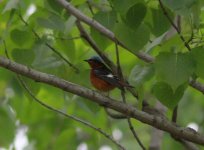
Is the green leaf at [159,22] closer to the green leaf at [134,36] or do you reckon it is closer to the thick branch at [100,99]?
the green leaf at [134,36]

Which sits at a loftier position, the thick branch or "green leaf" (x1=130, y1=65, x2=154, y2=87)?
"green leaf" (x1=130, y1=65, x2=154, y2=87)

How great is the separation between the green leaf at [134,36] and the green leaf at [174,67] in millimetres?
231

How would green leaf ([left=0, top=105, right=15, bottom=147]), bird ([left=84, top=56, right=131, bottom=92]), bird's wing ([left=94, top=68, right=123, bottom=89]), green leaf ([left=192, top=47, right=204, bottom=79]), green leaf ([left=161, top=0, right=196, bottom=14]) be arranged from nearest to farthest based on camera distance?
1. green leaf ([left=161, top=0, right=196, bottom=14])
2. green leaf ([left=192, top=47, right=204, bottom=79])
3. bird's wing ([left=94, top=68, right=123, bottom=89])
4. green leaf ([left=0, top=105, right=15, bottom=147])
5. bird ([left=84, top=56, right=131, bottom=92])

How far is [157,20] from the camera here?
3.41 metres

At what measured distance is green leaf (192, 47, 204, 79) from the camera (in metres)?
2.99

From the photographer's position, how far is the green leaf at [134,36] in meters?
3.20

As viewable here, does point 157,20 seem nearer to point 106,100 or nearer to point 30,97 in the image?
point 106,100

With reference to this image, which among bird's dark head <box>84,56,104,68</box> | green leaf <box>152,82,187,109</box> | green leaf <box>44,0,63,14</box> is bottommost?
bird's dark head <box>84,56,104,68</box>

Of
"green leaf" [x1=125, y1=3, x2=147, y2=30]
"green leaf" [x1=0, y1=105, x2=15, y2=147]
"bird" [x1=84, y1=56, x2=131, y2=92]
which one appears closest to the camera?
"green leaf" [x1=125, y1=3, x2=147, y2=30]

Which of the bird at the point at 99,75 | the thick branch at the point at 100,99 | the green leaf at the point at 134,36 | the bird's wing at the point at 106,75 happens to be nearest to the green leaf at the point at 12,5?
the thick branch at the point at 100,99

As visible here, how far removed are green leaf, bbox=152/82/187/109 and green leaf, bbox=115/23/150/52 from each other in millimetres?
247

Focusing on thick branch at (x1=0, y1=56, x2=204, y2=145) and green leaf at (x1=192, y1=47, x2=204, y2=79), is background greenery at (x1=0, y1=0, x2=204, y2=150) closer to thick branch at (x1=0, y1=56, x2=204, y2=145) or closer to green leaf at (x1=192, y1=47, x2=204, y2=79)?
green leaf at (x1=192, y1=47, x2=204, y2=79)

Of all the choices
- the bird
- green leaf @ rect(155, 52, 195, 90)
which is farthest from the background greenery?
the bird

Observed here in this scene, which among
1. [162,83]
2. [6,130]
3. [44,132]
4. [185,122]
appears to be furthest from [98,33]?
[185,122]
